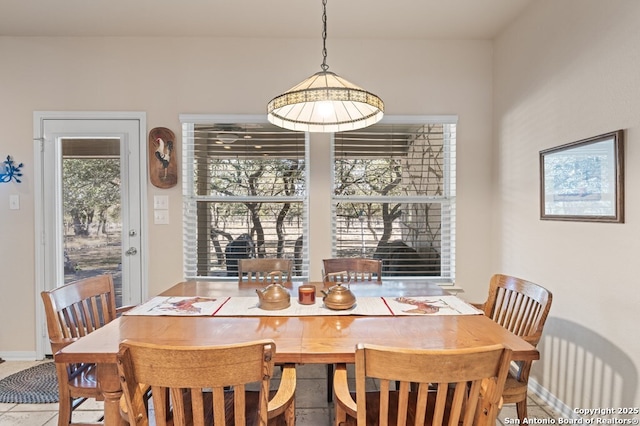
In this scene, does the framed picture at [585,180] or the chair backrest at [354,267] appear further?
the chair backrest at [354,267]

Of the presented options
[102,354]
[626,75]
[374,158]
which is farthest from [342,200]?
[102,354]

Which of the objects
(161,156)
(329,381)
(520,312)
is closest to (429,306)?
(520,312)

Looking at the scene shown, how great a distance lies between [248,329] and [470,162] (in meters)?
2.52

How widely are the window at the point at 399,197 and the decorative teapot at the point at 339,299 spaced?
4.46 ft

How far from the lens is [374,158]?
10.2ft

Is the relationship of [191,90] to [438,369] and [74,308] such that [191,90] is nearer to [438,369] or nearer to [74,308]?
[74,308]

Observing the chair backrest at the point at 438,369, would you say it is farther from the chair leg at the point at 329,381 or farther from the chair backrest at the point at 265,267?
the chair backrest at the point at 265,267

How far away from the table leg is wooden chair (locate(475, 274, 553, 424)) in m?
1.61

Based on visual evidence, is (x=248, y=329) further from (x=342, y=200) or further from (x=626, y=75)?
(x=626, y=75)

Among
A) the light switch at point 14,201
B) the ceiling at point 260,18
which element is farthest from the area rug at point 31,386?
the ceiling at point 260,18

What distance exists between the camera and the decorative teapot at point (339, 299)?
5.75 ft

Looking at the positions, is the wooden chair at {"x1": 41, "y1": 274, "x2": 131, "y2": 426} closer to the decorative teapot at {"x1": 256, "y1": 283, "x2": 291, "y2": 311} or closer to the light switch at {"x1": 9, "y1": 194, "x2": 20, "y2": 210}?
the decorative teapot at {"x1": 256, "y1": 283, "x2": 291, "y2": 311}

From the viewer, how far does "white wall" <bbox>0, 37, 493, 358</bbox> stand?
303 cm

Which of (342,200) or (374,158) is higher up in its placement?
(374,158)
